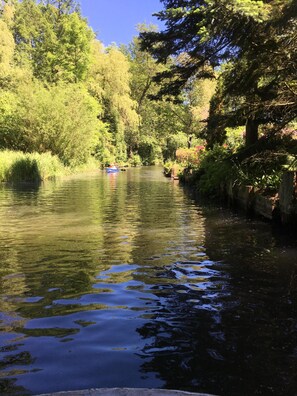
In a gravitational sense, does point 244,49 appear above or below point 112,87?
below

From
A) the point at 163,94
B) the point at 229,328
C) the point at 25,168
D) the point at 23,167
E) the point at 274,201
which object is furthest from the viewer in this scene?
the point at 25,168

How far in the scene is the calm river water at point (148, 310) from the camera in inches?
144

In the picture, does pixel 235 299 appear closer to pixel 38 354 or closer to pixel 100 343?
pixel 100 343

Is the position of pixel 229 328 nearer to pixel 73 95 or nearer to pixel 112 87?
pixel 73 95

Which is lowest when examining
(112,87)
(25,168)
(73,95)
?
(25,168)

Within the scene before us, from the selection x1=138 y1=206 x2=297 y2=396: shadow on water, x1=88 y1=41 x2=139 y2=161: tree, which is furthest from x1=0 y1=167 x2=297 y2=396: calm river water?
x1=88 y1=41 x2=139 y2=161: tree

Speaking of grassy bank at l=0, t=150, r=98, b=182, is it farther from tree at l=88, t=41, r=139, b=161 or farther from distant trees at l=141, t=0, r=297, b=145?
tree at l=88, t=41, r=139, b=161

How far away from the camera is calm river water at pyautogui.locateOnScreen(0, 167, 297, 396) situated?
3.66 m

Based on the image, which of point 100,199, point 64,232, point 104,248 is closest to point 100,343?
point 104,248

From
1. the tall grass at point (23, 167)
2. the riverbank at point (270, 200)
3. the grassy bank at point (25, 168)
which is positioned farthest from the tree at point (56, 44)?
the riverbank at point (270, 200)

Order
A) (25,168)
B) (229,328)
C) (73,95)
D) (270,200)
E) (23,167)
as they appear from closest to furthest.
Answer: (229,328)
(270,200)
(23,167)
(25,168)
(73,95)

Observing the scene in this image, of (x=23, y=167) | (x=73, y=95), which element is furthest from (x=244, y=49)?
(x=73, y=95)

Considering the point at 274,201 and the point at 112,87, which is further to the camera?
the point at 112,87

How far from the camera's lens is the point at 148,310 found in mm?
5203
